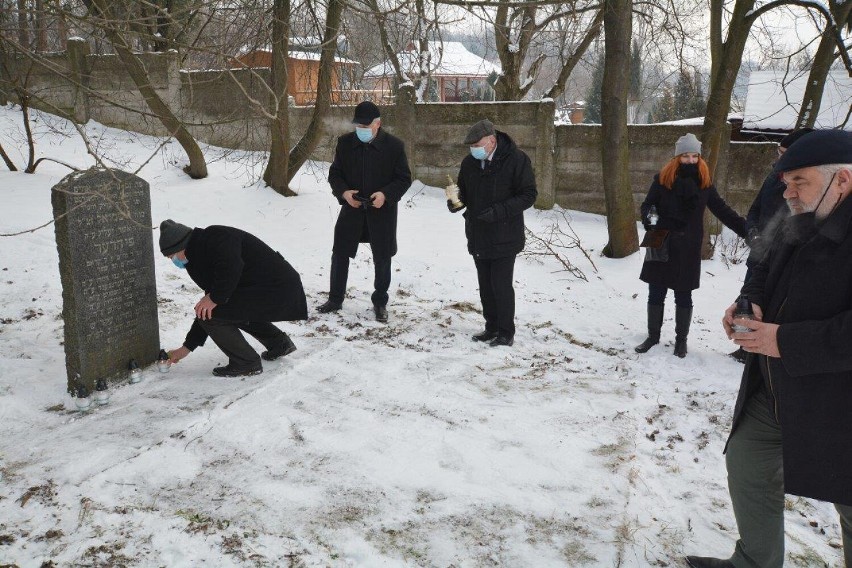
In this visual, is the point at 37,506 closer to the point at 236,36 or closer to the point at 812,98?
the point at 236,36

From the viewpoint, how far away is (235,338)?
5234mm

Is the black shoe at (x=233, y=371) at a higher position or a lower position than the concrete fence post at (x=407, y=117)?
lower

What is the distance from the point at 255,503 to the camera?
361cm

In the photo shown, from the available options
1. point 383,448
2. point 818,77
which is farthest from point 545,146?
point 383,448

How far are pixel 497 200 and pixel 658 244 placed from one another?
142 centimetres

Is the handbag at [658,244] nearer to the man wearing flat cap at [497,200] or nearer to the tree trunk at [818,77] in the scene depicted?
the man wearing flat cap at [497,200]

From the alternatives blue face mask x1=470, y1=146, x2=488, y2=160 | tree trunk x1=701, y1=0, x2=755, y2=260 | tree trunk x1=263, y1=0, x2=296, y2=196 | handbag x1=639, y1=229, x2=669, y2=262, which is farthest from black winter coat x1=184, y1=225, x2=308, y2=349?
tree trunk x1=701, y1=0, x2=755, y2=260

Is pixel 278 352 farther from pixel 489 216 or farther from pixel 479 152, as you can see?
pixel 479 152

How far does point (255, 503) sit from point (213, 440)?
0.78 meters

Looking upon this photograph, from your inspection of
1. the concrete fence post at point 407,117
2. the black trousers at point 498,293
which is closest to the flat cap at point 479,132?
the black trousers at point 498,293

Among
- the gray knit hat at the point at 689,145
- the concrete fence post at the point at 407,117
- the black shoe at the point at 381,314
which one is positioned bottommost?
the black shoe at the point at 381,314

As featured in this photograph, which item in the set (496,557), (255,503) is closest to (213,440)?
(255,503)

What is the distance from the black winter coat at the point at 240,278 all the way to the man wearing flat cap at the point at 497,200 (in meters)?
1.70

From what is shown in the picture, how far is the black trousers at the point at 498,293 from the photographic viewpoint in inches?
244
